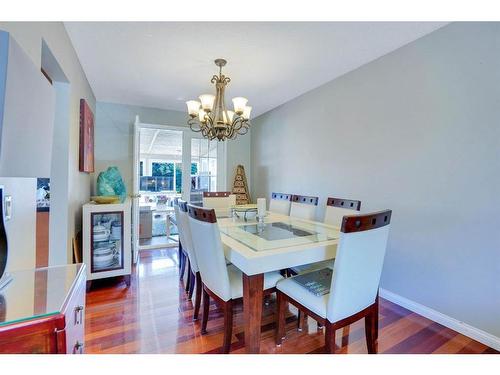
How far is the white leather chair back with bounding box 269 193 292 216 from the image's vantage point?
3076 millimetres

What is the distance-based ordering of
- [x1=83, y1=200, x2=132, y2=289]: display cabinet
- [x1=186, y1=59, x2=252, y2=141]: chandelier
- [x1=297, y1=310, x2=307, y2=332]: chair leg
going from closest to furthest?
[x1=297, y1=310, x2=307, y2=332]: chair leg → [x1=186, y1=59, x2=252, y2=141]: chandelier → [x1=83, y1=200, x2=132, y2=289]: display cabinet

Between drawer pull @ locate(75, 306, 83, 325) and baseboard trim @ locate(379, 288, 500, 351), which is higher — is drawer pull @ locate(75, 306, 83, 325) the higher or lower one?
the higher one

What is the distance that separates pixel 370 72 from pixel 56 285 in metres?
3.01

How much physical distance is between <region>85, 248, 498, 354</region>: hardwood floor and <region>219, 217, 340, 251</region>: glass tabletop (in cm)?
72

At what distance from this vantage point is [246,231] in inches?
77.3

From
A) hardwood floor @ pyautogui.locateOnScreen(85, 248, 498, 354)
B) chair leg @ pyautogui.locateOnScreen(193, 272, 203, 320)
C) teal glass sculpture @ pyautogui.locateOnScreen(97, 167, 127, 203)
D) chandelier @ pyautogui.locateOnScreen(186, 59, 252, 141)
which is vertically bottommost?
hardwood floor @ pyautogui.locateOnScreen(85, 248, 498, 354)

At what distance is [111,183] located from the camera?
3.42m

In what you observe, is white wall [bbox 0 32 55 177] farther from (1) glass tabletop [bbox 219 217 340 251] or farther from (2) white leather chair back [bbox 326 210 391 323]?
(2) white leather chair back [bbox 326 210 391 323]

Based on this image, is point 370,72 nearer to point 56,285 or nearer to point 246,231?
point 246,231

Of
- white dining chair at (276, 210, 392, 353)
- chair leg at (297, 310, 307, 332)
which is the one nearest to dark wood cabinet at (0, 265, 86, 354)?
white dining chair at (276, 210, 392, 353)

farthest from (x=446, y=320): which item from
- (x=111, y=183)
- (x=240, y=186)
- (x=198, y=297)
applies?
(x=111, y=183)

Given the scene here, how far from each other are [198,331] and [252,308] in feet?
2.35

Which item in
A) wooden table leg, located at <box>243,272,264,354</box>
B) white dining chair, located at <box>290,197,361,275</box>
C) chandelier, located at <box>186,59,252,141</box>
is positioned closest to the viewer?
wooden table leg, located at <box>243,272,264,354</box>
